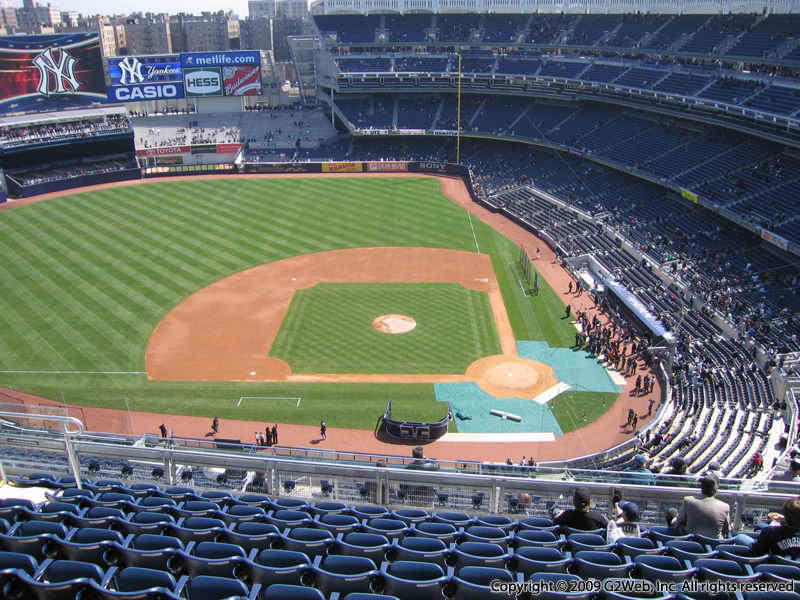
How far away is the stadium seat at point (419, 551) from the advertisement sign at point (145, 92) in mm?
75602

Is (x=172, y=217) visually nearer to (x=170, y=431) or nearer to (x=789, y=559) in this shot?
(x=170, y=431)

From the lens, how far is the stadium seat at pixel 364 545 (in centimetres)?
884

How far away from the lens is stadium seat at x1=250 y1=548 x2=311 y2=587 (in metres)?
7.99

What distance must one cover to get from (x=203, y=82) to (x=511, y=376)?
64.6 metres

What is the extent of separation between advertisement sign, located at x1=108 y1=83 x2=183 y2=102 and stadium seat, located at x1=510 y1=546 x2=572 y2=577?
76.6 m

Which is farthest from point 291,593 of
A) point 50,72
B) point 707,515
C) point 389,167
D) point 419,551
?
point 50,72

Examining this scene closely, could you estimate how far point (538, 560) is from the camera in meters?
8.70

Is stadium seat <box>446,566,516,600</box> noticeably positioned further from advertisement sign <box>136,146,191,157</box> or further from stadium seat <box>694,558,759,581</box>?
advertisement sign <box>136,146,191,157</box>

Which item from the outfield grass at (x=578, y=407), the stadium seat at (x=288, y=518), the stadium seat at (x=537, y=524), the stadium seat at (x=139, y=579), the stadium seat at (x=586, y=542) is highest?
the stadium seat at (x=139, y=579)

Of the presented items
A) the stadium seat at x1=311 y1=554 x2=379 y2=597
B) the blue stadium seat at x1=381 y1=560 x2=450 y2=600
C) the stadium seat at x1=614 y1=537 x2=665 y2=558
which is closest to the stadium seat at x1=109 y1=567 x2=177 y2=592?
the stadium seat at x1=311 y1=554 x2=379 y2=597

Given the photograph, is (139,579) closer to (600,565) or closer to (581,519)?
(600,565)

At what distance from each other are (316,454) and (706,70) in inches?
1928

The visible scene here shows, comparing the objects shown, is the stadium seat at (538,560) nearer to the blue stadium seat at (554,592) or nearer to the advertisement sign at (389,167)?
the blue stadium seat at (554,592)

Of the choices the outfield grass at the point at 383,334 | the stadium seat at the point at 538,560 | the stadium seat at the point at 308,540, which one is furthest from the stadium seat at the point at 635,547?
the outfield grass at the point at 383,334
